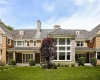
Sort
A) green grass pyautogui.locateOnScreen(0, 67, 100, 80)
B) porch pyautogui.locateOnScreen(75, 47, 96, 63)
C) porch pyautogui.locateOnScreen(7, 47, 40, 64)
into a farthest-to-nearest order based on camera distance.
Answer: porch pyautogui.locateOnScreen(7, 47, 40, 64), porch pyautogui.locateOnScreen(75, 47, 96, 63), green grass pyautogui.locateOnScreen(0, 67, 100, 80)

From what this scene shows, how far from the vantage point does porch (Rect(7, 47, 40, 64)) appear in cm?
4331

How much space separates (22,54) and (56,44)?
1086 cm

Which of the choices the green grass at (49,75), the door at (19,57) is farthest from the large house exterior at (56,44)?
the green grass at (49,75)

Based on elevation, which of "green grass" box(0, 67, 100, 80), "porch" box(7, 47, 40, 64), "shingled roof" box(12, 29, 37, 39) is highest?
"shingled roof" box(12, 29, 37, 39)

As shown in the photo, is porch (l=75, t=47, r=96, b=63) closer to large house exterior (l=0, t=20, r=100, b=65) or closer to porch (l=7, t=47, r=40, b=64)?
large house exterior (l=0, t=20, r=100, b=65)

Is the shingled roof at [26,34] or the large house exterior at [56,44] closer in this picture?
the large house exterior at [56,44]

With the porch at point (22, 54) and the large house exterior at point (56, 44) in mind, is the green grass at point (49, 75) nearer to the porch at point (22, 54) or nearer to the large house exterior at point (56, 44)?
the large house exterior at point (56, 44)

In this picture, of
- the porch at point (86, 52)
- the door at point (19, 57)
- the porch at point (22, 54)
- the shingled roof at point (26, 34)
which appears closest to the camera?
the porch at point (86, 52)

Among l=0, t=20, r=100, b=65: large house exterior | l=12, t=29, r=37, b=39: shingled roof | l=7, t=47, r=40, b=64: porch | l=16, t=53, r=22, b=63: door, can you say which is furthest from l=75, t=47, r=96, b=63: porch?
l=16, t=53, r=22, b=63: door

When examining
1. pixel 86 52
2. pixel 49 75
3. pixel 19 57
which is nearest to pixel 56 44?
pixel 86 52

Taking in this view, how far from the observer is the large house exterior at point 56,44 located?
39781 millimetres

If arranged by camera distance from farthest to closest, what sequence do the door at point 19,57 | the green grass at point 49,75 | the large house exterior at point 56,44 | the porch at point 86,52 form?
the door at point 19,57
the porch at point 86,52
the large house exterior at point 56,44
the green grass at point 49,75

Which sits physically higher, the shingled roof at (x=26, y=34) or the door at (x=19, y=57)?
the shingled roof at (x=26, y=34)

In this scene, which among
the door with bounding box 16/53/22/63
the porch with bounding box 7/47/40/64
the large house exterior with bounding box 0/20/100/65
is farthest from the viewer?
the door with bounding box 16/53/22/63
